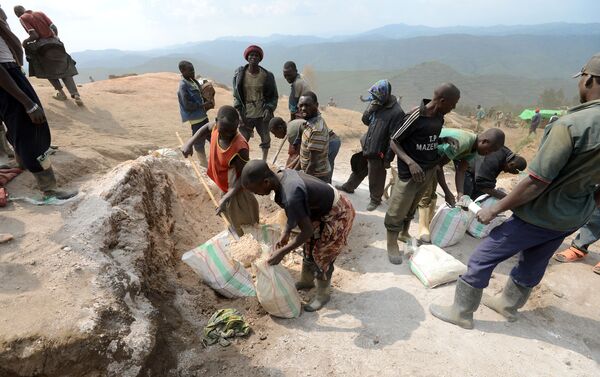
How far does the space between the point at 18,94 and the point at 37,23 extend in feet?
15.4

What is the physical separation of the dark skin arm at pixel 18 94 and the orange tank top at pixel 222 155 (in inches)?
56.4

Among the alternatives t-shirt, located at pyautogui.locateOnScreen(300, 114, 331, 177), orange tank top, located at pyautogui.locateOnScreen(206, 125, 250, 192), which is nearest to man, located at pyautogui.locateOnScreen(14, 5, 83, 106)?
orange tank top, located at pyautogui.locateOnScreen(206, 125, 250, 192)

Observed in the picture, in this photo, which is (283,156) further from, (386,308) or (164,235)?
(386,308)

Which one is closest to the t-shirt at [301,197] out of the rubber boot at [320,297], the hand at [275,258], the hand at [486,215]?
the hand at [275,258]

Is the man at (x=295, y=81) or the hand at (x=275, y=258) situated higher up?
the man at (x=295, y=81)

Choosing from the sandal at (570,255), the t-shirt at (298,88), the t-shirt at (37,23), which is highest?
the t-shirt at (37,23)

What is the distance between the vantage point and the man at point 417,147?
2973mm

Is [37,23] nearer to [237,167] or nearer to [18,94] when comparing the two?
[18,94]

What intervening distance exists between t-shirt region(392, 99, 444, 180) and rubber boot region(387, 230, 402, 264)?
69 cm

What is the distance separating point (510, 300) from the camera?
2.77 m

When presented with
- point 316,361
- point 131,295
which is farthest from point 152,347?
point 316,361

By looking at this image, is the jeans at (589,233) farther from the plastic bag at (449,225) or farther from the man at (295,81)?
the man at (295,81)

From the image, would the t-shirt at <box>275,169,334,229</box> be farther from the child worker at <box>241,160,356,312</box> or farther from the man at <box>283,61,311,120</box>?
the man at <box>283,61,311,120</box>

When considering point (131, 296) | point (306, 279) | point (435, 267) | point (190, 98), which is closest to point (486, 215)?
point (435, 267)
